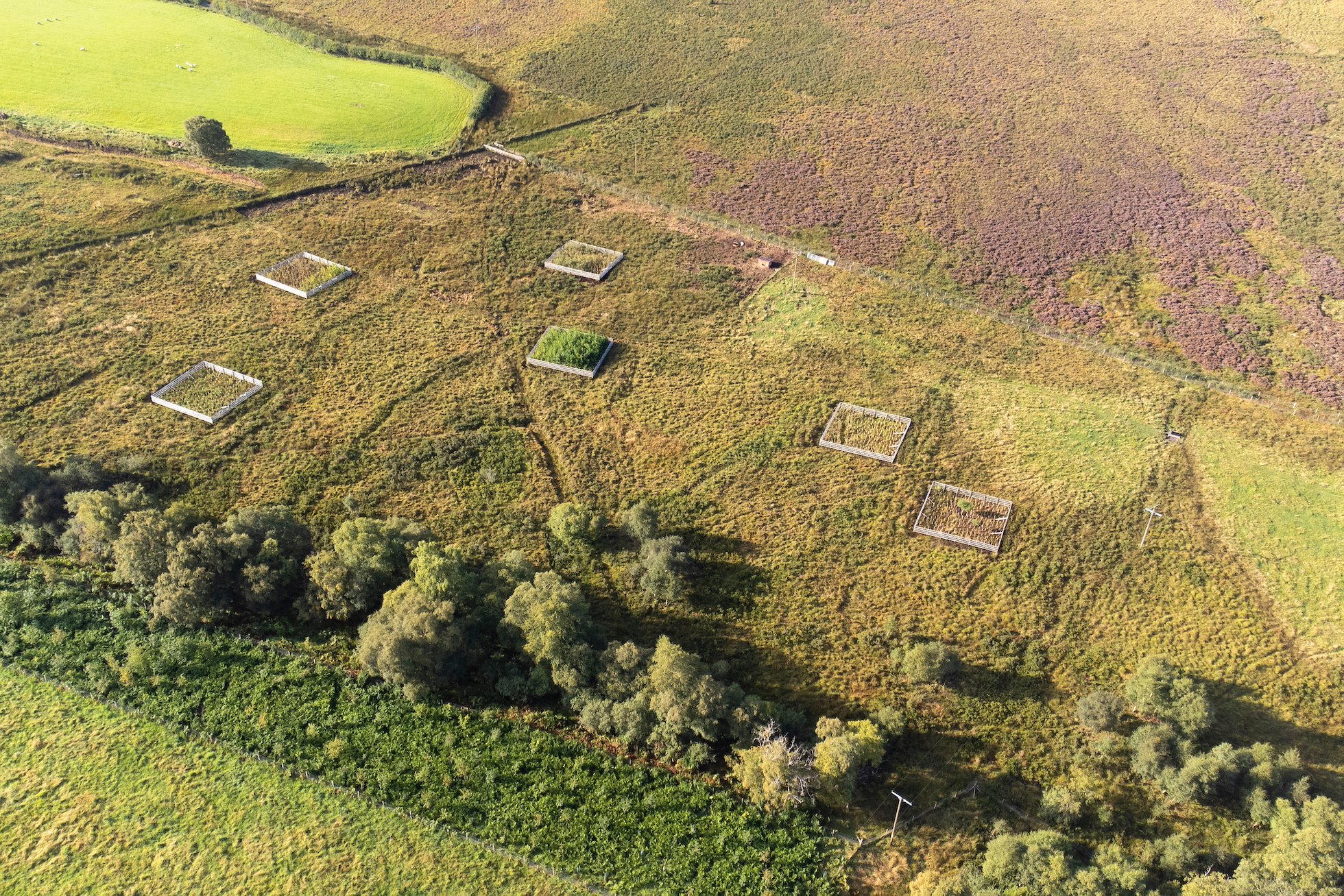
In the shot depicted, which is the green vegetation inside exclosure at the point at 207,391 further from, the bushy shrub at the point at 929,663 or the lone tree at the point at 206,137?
the bushy shrub at the point at 929,663

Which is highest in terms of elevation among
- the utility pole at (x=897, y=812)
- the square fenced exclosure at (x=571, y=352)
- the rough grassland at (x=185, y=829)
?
the square fenced exclosure at (x=571, y=352)

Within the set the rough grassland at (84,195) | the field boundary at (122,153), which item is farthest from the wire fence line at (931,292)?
the rough grassland at (84,195)

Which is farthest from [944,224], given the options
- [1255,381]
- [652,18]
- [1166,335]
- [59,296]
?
[59,296]

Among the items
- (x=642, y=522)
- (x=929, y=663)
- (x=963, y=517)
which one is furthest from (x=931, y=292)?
(x=929, y=663)

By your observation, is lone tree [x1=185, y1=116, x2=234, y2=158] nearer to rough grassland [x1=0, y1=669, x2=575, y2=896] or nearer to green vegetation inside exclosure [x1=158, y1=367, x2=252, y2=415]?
green vegetation inside exclosure [x1=158, y1=367, x2=252, y2=415]

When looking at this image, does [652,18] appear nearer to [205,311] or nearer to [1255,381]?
[205,311]
